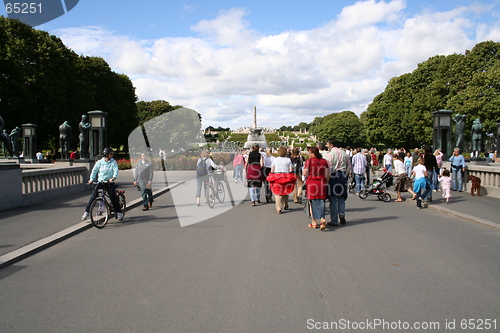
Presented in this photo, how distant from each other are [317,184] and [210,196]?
4425 mm

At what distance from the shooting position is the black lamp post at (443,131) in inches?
754

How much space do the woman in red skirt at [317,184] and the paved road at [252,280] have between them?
0.45 m

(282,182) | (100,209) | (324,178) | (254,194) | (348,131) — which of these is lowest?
(254,194)

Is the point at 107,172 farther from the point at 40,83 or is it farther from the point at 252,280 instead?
the point at 40,83

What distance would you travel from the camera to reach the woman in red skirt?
874 centimetres

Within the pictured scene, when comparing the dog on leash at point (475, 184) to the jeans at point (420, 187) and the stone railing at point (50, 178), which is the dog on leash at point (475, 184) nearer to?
the jeans at point (420, 187)

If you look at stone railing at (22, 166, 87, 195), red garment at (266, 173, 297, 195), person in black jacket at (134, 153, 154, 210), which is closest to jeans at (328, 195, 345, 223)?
red garment at (266, 173, 297, 195)

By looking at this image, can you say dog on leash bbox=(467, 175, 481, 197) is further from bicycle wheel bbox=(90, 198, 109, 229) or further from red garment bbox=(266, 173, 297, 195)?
bicycle wheel bbox=(90, 198, 109, 229)

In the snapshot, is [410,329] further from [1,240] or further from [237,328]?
[1,240]

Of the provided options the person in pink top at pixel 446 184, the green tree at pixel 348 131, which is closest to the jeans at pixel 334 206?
the person in pink top at pixel 446 184

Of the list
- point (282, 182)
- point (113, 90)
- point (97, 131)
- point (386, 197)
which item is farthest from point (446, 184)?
point (113, 90)

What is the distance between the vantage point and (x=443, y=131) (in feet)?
64.2

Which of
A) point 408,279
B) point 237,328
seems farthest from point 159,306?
point 408,279

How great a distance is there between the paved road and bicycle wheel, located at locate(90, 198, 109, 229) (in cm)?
25
